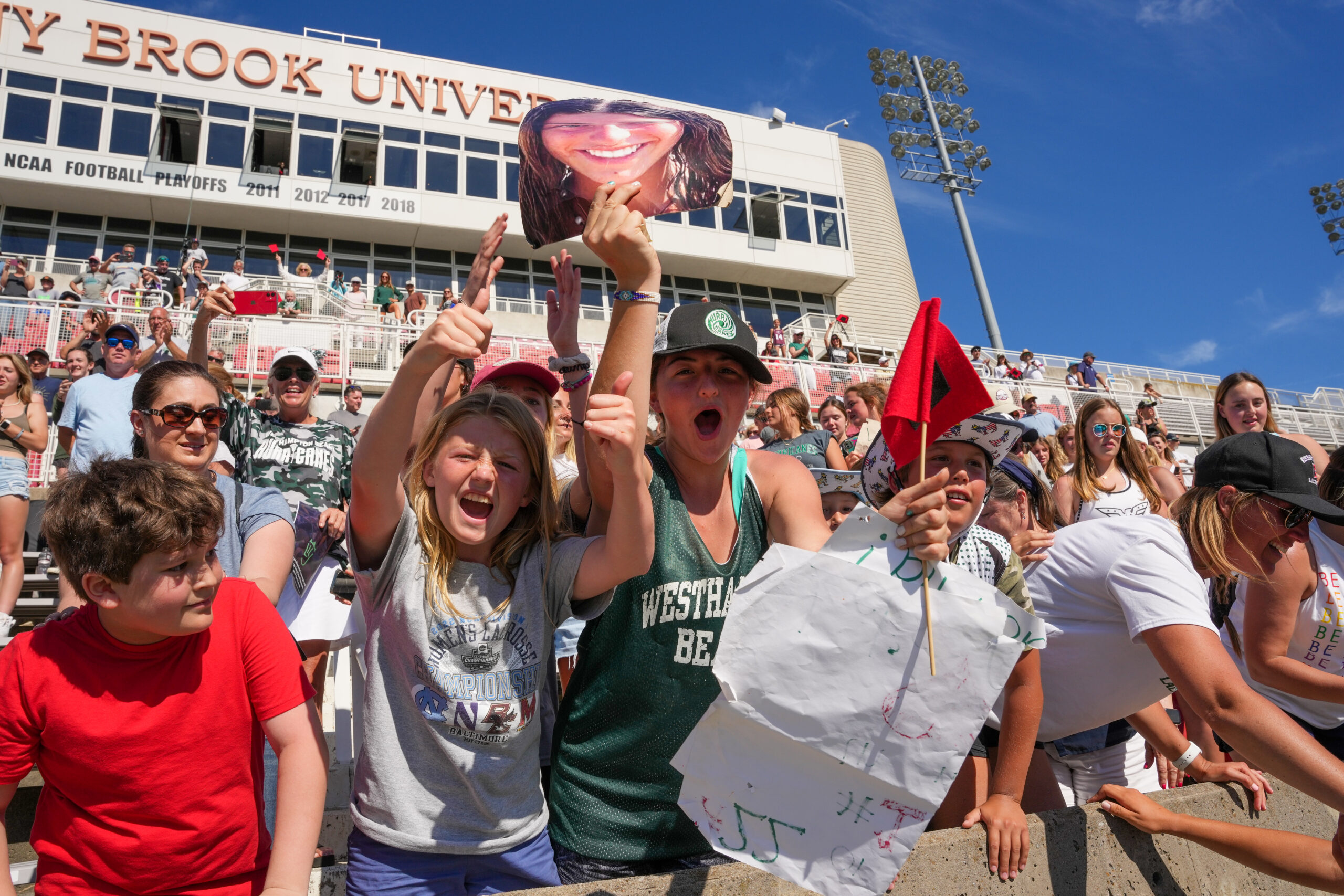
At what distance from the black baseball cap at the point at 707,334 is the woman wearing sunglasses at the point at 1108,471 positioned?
180 inches

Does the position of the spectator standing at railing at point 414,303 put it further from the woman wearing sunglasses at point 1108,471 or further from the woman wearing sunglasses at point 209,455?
the woman wearing sunglasses at point 209,455

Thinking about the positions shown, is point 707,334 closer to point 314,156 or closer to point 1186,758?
point 1186,758

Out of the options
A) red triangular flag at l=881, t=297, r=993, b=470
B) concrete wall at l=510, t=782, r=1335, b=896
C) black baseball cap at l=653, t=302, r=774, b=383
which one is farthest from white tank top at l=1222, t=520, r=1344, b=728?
black baseball cap at l=653, t=302, r=774, b=383

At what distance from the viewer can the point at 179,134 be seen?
75.8ft

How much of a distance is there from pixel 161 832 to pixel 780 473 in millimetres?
1758

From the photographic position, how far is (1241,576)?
319 cm

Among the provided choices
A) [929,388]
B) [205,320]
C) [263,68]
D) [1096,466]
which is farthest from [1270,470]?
[263,68]

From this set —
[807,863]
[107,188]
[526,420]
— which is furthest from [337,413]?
[107,188]

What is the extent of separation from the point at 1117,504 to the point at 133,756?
6.01m

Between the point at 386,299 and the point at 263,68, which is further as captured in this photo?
the point at 263,68

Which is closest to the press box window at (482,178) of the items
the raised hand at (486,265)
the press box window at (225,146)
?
the press box window at (225,146)

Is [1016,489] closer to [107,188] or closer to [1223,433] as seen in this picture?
[1223,433]

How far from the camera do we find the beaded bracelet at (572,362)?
2.71 meters

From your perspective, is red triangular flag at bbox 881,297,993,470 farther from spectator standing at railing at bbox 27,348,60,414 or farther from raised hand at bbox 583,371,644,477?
spectator standing at railing at bbox 27,348,60,414
